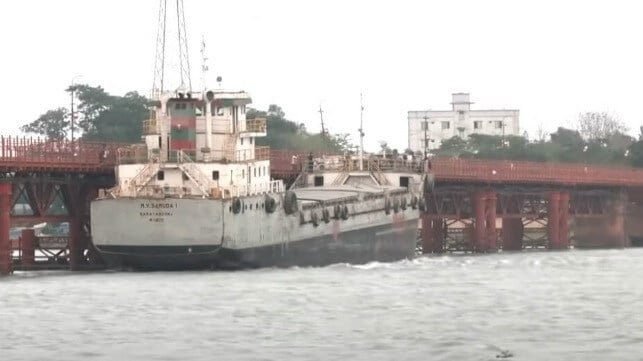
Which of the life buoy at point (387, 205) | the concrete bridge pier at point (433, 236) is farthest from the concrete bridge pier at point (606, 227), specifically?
the life buoy at point (387, 205)

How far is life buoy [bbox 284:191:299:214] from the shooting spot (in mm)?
87125

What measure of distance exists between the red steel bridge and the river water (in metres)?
5.36

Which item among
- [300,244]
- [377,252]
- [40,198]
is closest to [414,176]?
[377,252]

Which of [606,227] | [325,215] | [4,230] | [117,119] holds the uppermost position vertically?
[117,119]

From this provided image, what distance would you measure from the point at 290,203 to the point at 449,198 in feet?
144

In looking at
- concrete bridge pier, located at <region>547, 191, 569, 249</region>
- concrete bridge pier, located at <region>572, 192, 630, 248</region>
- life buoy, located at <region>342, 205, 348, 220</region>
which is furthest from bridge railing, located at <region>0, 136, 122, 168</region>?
concrete bridge pier, located at <region>572, 192, 630, 248</region>

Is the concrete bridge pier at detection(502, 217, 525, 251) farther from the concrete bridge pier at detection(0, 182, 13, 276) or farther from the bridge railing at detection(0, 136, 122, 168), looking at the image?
the concrete bridge pier at detection(0, 182, 13, 276)

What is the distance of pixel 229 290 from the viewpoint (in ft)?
Result: 227

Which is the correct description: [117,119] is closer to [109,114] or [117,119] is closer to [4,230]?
[109,114]

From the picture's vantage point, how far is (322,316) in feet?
192

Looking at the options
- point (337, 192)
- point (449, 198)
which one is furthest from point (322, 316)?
point (449, 198)

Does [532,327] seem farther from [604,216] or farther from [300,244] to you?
[604,216]

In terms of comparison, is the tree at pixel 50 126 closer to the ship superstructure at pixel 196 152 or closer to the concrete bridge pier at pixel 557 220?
the concrete bridge pier at pixel 557 220

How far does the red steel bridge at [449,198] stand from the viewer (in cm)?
8519
